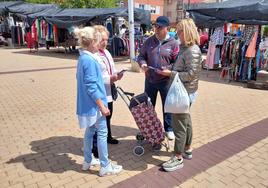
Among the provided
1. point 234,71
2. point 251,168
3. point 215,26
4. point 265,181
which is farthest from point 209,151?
point 215,26

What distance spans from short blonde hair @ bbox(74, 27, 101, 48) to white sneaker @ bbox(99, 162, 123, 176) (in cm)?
142

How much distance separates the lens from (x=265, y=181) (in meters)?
3.28

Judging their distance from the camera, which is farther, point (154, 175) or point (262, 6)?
point (262, 6)

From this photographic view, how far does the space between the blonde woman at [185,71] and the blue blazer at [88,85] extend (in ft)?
2.91

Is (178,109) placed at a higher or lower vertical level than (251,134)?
higher

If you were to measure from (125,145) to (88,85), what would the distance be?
1.61m

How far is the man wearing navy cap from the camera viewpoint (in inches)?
150

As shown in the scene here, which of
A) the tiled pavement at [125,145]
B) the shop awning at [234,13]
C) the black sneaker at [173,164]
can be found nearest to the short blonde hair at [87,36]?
the tiled pavement at [125,145]

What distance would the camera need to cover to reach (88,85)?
2875 millimetres

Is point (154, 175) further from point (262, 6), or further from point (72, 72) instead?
point (72, 72)

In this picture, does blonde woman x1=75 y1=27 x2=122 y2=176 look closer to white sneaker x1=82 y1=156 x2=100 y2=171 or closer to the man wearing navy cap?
white sneaker x1=82 y1=156 x2=100 y2=171

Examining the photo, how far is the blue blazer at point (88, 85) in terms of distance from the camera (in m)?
2.86

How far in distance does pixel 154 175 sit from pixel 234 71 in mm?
6951

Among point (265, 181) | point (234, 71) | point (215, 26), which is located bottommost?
point (265, 181)
